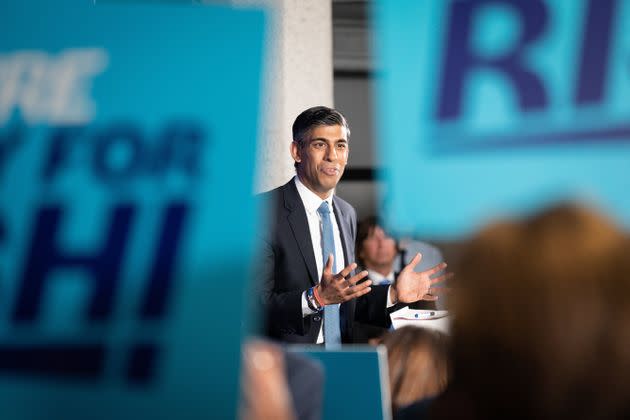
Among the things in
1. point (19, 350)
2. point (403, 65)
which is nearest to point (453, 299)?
point (19, 350)

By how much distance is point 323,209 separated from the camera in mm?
2877

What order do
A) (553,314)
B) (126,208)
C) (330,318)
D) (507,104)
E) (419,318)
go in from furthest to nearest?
1. (419,318)
2. (330,318)
3. (507,104)
4. (126,208)
5. (553,314)

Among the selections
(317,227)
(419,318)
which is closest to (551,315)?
(317,227)

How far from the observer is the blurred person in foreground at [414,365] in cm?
167

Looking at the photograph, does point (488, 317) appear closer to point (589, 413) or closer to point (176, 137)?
point (589, 413)

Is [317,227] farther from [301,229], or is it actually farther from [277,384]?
[277,384]

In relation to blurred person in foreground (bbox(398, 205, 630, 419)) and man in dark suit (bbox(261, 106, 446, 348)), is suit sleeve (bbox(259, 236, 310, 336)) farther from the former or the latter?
blurred person in foreground (bbox(398, 205, 630, 419))

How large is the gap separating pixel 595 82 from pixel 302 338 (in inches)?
62.9

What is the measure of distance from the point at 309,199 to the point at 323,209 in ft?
0.22

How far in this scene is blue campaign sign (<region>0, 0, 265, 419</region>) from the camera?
2.34 ft

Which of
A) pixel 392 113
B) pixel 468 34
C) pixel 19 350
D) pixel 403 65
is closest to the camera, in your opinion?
pixel 19 350

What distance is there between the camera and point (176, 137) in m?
0.75

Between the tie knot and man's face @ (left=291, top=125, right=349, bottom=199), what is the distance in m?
0.04

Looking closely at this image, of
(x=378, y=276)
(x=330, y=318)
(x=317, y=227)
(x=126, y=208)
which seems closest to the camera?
(x=126, y=208)
